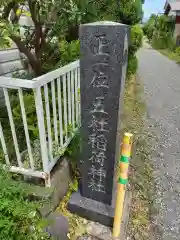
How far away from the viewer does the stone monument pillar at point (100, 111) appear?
1531 millimetres

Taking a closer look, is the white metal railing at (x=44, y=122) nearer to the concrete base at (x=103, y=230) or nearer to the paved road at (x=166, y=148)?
the concrete base at (x=103, y=230)

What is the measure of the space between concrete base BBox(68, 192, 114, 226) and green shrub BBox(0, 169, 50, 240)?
0.72 meters

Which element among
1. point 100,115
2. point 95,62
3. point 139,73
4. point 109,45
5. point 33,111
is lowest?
point 139,73

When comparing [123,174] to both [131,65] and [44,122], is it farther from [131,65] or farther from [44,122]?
[131,65]

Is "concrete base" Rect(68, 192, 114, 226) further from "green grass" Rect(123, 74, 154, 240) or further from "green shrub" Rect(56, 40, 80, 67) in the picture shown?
"green shrub" Rect(56, 40, 80, 67)

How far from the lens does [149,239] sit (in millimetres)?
2047

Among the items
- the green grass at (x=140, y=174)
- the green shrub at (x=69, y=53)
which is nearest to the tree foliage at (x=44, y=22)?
the green shrub at (x=69, y=53)

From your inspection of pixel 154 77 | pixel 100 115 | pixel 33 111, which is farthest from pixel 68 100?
pixel 154 77

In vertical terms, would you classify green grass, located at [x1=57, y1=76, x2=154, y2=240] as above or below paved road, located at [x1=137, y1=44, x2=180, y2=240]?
above

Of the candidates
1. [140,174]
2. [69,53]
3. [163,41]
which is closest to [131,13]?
[69,53]

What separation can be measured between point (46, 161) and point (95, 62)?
3.22 ft

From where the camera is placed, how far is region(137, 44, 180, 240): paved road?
7.43 feet

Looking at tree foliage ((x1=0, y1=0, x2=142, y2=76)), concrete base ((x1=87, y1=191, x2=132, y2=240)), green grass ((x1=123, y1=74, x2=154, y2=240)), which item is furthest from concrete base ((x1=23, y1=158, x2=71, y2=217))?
tree foliage ((x1=0, y1=0, x2=142, y2=76))

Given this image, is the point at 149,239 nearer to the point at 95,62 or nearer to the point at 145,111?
the point at 95,62
